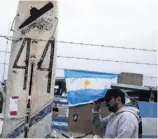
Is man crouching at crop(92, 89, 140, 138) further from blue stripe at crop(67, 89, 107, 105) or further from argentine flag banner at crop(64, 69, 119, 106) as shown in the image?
blue stripe at crop(67, 89, 107, 105)

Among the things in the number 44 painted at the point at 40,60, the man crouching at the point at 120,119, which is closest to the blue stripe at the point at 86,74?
the number 44 painted at the point at 40,60

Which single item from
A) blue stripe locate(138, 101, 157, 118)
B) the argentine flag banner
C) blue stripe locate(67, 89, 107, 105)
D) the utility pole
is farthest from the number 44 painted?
blue stripe locate(138, 101, 157, 118)

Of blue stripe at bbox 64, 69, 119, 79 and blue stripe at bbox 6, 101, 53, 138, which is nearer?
blue stripe at bbox 6, 101, 53, 138

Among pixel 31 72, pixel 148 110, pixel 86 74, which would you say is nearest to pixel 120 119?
pixel 31 72

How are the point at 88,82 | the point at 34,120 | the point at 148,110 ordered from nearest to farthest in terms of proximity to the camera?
1. the point at 34,120
2. the point at 148,110
3. the point at 88,82

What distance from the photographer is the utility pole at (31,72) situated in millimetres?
4547

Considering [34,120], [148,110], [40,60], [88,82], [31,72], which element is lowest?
[148,110]

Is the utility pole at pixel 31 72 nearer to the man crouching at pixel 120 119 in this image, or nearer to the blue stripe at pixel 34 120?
the blue stripe at pixel 34 120

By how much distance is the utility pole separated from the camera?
179 inches

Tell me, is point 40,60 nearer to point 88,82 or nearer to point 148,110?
point 88,82

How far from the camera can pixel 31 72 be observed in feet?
15.1

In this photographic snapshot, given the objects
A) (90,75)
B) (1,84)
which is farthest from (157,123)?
(1,84)

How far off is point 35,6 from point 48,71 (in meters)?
0.74

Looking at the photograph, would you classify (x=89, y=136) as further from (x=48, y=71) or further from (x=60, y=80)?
(x=48, y=71)
